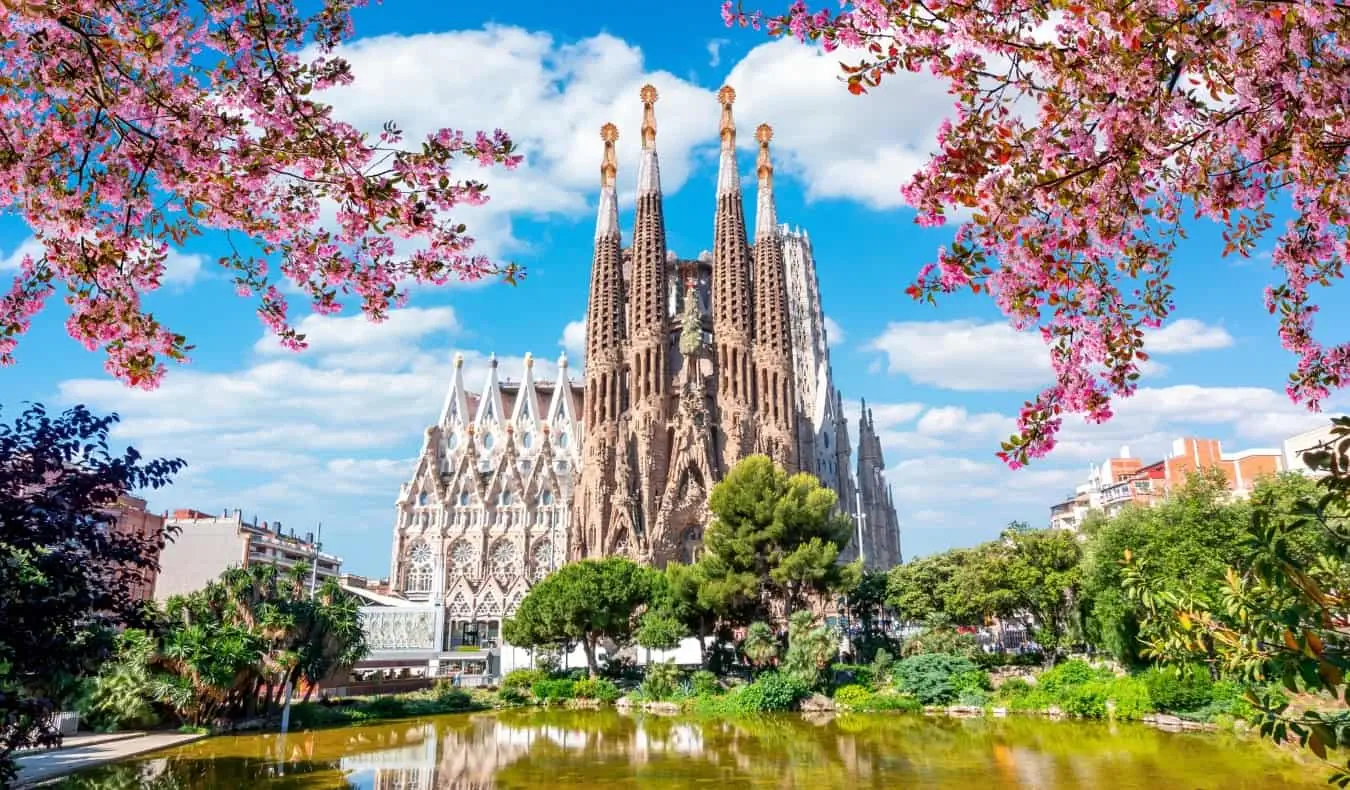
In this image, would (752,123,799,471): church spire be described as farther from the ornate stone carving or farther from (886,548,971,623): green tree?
the ornate stone carving

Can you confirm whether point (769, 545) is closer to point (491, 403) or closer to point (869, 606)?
point (869, 606)

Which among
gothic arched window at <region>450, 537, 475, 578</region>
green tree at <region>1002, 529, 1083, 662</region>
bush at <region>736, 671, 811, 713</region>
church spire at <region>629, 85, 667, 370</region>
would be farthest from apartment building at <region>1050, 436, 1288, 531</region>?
gothic arched window at <region>450, 537, 475, 578</region>

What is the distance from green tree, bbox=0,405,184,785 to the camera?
7.07 meters

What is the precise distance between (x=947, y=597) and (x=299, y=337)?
2844 centimetres

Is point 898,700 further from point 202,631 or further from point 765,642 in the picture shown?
point 202,631

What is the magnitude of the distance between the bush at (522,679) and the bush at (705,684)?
6211mm

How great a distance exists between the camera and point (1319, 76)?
3.41 metres

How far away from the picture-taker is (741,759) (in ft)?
51.7

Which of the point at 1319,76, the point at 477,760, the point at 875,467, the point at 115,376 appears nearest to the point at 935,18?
the point at 1319,76

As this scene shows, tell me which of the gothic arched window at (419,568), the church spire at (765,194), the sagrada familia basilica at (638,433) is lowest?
the gothic arched window at (419,568)

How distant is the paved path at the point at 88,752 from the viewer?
14086 mm

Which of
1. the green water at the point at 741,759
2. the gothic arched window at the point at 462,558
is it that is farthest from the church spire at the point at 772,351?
the green water at the point at 741,759

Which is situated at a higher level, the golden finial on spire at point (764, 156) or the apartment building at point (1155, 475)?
the golden finial on spire at point (764, 156)

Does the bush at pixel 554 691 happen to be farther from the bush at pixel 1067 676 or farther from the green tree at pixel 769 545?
the bush at pixel 1067 676
